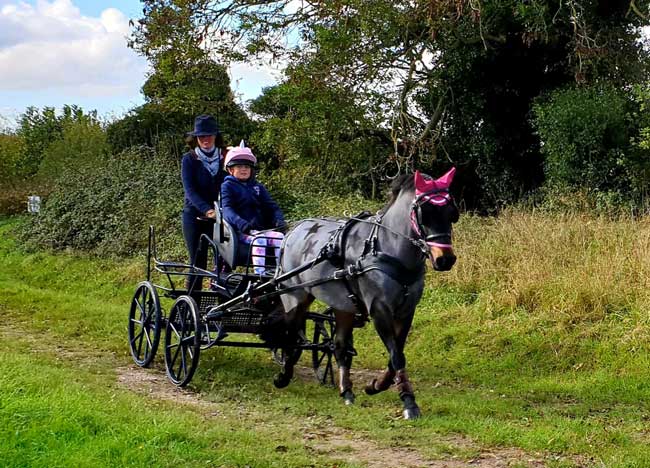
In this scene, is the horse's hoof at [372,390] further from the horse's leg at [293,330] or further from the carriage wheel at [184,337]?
the carriage wheel at [184,337]

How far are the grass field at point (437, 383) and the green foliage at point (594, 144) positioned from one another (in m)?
2.46

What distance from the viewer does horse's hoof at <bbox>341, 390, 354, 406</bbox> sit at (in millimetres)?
6891

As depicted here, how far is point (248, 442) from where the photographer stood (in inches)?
215

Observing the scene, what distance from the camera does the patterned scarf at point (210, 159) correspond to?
28.6 ft

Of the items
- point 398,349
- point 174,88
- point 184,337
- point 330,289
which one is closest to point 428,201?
point 398,349

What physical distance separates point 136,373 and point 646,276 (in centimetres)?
580

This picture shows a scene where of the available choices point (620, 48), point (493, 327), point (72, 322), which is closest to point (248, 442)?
point (493, 327)

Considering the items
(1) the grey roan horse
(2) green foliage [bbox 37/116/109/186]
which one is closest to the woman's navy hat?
(1) the grey roan horse

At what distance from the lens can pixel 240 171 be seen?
310 inches

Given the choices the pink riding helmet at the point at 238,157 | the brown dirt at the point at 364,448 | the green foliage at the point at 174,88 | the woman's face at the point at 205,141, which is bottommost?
the brown dirt at the point at 364,448

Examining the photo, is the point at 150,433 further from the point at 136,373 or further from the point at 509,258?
the point at 509,258

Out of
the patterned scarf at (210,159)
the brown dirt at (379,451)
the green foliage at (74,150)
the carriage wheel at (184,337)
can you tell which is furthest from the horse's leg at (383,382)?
the green foliage at (74,150)

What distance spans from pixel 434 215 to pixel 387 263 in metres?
0.63

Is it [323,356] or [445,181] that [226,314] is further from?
[445,181]
